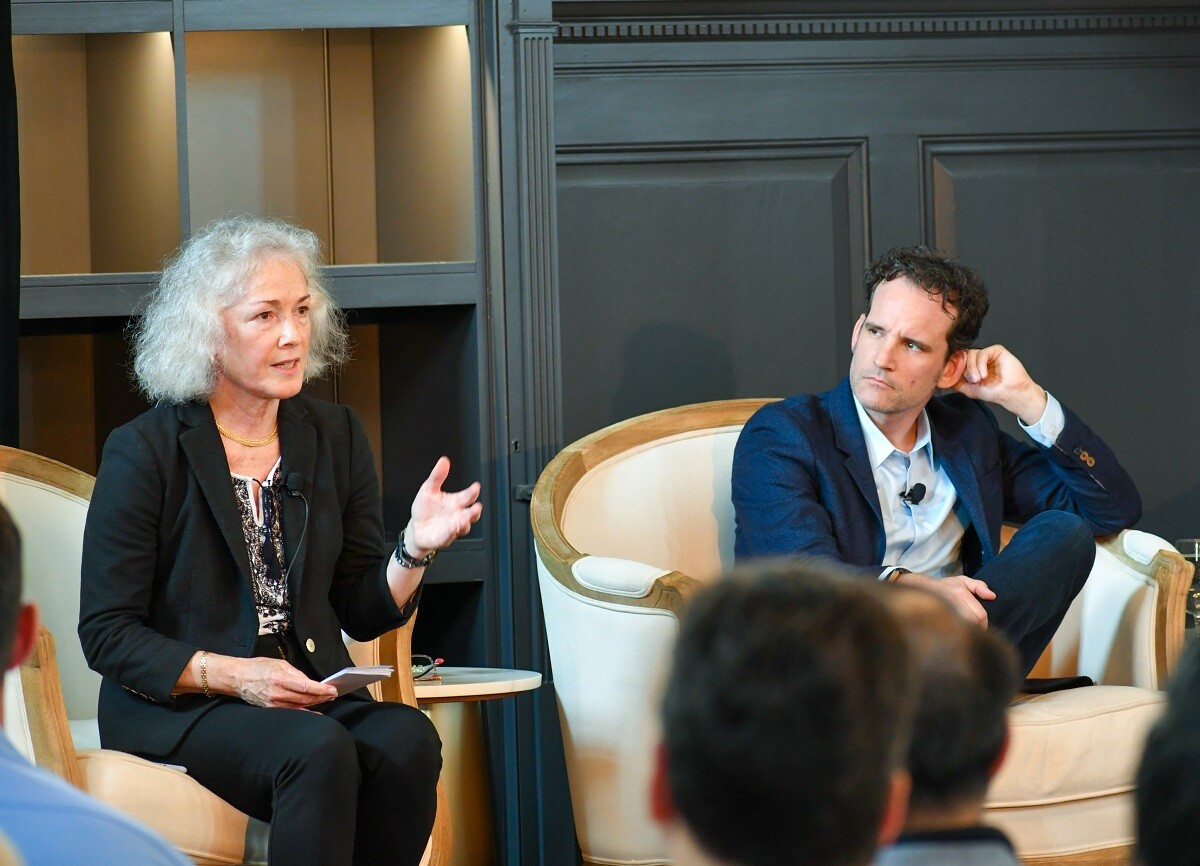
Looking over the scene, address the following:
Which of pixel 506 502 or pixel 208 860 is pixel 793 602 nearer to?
pixel 208 860

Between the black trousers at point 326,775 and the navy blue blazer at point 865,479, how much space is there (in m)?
0.72

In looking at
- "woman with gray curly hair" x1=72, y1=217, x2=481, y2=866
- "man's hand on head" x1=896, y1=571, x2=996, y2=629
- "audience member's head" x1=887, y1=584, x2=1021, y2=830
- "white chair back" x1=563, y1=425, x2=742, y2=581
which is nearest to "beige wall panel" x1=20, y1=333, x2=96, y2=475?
"woman with gray curly hair" x1=72, y1=217, x2=481, y2=866

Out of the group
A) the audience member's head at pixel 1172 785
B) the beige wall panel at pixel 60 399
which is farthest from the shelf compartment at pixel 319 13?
the audience member's head at pixel 1172 785

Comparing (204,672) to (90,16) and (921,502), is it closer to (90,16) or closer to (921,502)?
(921,502)

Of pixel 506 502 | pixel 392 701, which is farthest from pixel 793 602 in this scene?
pixel 506 502

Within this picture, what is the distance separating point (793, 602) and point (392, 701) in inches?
65.1

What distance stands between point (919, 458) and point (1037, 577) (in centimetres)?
39

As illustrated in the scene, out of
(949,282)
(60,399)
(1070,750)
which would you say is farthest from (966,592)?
(60,399)

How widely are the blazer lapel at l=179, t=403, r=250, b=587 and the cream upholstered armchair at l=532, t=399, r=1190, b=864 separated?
528mm

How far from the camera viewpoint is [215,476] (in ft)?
7.45

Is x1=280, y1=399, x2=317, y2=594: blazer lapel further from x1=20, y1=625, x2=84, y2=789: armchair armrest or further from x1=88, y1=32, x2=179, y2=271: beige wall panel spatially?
x1=88, y1=32, x2=179, y2=271: beige wall panel

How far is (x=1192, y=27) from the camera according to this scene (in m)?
3.39

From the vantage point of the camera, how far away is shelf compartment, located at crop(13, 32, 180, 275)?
10.7ft

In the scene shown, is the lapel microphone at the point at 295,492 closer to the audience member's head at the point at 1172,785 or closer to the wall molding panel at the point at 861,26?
the wall molding panel at the point at 861,26
